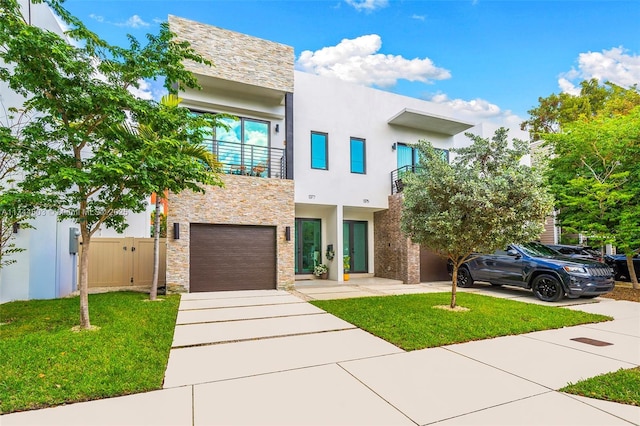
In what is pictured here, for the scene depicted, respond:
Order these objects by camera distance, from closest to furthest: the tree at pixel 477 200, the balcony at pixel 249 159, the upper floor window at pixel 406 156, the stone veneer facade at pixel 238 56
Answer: the tree at pixel 477 200
the stone veneer facade at pixel 238 56
the balcony at pixel 249 159
the upper floor window at pixel 406 156

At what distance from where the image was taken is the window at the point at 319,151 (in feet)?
40.4

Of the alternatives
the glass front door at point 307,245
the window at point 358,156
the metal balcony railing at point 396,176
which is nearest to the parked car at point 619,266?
the metal balcony railing at point 396,176

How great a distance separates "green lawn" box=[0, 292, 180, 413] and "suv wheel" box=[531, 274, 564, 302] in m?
8.93

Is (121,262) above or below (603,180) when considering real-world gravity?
below

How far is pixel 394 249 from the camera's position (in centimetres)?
1301

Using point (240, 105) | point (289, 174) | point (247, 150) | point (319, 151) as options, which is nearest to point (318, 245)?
point (319, 151)

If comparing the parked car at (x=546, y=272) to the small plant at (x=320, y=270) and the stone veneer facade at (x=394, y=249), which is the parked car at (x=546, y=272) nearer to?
the stone veneer facade at (x=394, y=249)

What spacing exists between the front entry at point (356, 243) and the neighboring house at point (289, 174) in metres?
0.04

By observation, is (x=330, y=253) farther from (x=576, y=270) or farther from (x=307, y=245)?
(x=576, y=270)

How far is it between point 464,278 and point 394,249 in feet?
9.17

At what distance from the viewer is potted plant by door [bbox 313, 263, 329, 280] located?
43.1 feet

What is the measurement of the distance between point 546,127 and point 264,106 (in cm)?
2339

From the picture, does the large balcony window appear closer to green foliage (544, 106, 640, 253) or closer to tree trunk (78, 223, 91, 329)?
tree trunk (78, 223, 91, 329)

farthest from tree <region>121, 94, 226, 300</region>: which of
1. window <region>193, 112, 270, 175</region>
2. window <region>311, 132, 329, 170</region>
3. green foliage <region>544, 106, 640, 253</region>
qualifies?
green foliage <region>544, 106, 640, 253</region>
